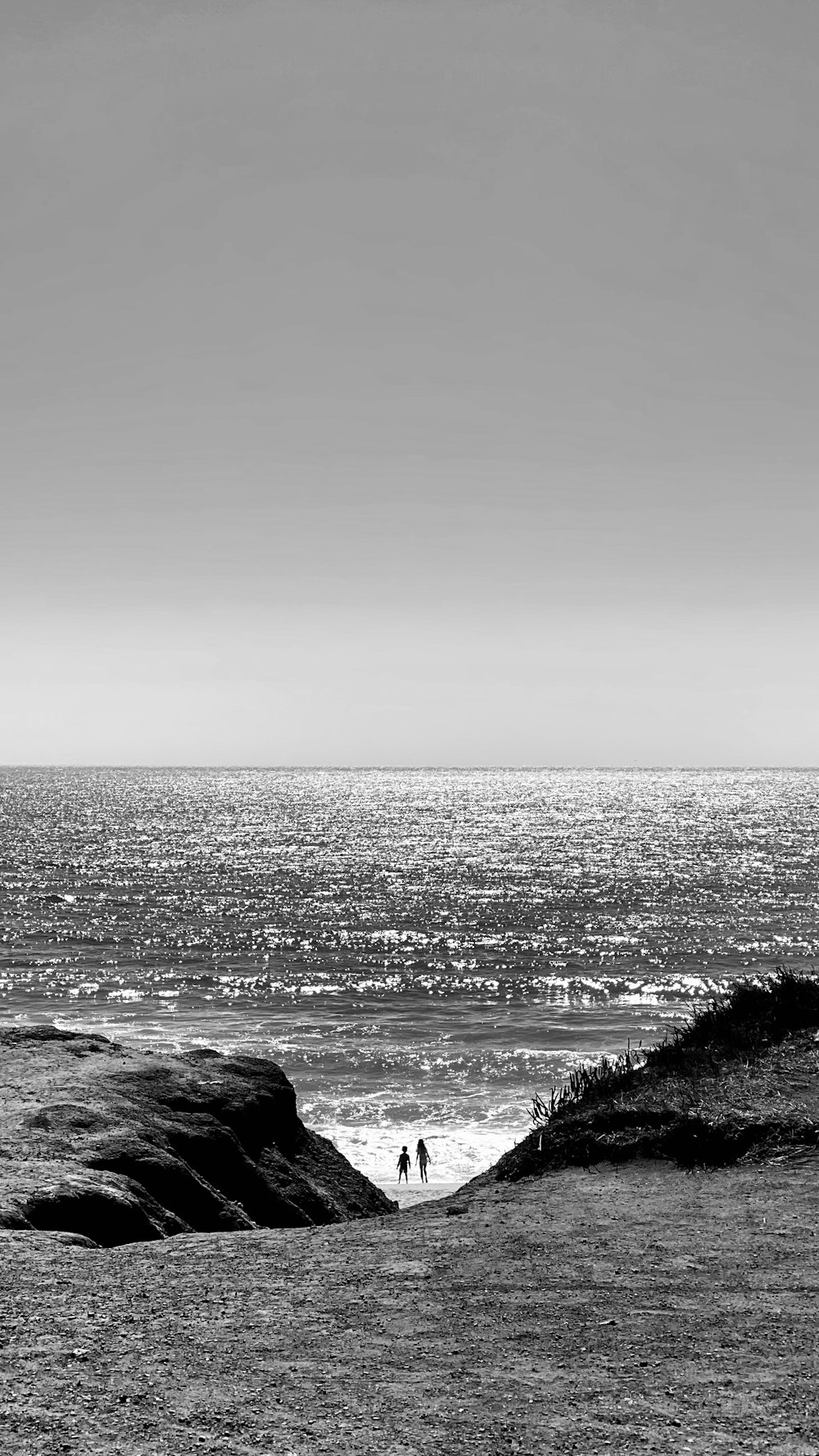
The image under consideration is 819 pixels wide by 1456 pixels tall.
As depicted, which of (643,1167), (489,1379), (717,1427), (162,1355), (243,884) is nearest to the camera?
(717,1427)

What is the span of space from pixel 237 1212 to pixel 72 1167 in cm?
302

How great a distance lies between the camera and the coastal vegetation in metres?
14.6

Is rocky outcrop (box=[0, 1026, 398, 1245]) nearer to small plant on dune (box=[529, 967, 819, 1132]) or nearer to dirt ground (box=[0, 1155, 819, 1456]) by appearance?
dirt ground (box=[0, 1155, 819, 1456])

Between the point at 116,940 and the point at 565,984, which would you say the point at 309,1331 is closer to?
the point at 565,984

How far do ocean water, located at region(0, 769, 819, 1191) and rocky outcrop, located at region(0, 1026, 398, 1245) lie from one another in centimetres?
967

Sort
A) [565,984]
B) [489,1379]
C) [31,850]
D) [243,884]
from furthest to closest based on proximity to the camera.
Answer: [31,850], [243,884], [565,984], [489,1379]

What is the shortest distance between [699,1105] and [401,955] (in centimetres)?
4643

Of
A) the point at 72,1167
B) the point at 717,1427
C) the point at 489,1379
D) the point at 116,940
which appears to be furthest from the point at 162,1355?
the point at 116,940

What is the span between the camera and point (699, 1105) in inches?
614

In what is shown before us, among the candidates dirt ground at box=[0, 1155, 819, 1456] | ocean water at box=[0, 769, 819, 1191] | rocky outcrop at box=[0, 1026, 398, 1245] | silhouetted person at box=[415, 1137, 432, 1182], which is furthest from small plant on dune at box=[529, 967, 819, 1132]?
ocean water at box=[0, 769, 819, 1191]

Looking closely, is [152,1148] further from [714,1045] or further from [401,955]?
[401,955]

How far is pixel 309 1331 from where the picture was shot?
9.58m

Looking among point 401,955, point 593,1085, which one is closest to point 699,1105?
point 593,1085

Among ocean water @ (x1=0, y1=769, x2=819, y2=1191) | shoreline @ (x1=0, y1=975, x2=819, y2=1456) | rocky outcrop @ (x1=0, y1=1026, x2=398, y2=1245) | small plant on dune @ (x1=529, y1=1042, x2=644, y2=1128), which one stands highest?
shoreline @ (x1=0, y1=975, x2=819, y2=1456)
